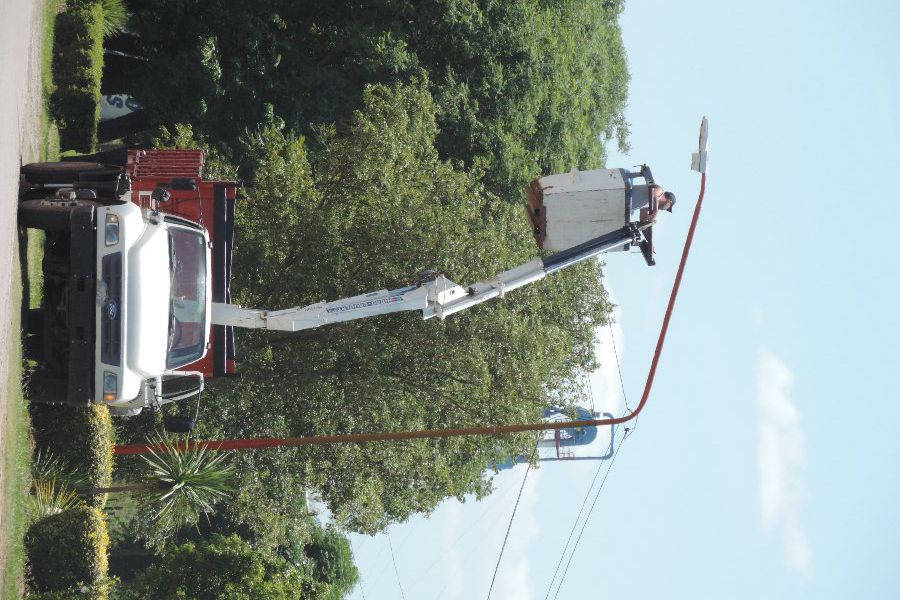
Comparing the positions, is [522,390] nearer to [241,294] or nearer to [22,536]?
[241,294]

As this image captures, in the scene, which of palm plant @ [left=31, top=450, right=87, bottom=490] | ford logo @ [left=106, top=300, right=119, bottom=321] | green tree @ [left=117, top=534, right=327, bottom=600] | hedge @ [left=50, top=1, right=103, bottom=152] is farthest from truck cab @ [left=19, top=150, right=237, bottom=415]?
green tree @ [left=117, top=534, right=327, bottom=600]

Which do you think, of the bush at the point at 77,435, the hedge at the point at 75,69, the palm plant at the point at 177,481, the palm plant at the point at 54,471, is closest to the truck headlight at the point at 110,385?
the bush at the point at 77,435

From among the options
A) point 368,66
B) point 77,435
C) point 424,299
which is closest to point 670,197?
point 424,299

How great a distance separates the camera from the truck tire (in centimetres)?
1377

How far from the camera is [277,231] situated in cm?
2402

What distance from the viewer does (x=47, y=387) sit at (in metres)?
13.8

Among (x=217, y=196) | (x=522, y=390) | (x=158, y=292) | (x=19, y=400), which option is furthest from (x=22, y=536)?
(x=522, y=390)

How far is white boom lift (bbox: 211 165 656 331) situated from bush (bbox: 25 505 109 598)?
146 inches

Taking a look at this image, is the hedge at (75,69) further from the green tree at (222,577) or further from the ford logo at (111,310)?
the green tree at (222,577)

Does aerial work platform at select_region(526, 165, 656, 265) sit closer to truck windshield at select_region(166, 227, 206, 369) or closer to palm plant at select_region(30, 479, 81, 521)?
truck windshield at select_region(166, 227, 206, 369)

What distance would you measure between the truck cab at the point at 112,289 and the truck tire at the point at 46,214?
0.01 m

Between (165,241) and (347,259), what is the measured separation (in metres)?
10.0

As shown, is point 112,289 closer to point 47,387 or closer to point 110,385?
point 110,385

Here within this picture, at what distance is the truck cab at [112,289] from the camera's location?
13.3m
